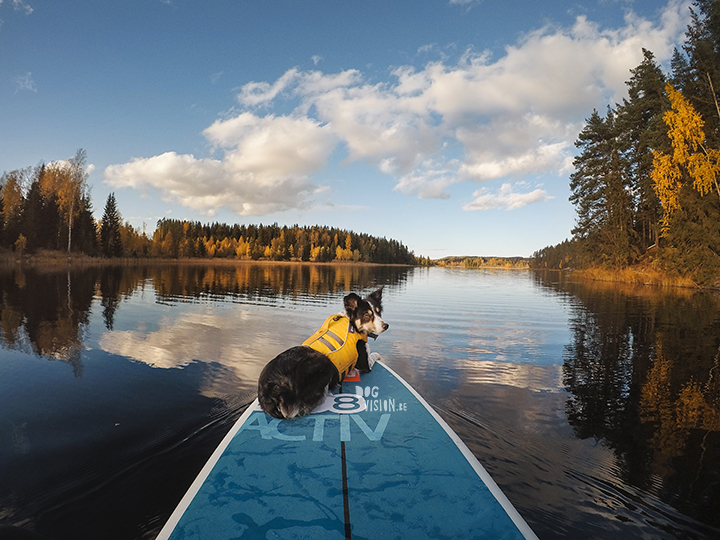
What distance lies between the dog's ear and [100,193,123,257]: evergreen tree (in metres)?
79.6

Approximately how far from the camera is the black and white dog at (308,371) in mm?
4500

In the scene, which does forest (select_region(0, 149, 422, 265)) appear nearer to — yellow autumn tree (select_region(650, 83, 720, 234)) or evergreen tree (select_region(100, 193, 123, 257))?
evergreen tree (select_region(100, 193, 123, 257))

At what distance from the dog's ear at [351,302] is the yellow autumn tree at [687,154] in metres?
32.3

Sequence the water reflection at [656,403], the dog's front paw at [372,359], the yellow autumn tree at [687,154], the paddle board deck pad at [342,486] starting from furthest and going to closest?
the yellow autumn tree at [687,154] < the dog's front paw at [372,359] < the water reflection at [656,403] < the paddle board deck pad at [342,486]

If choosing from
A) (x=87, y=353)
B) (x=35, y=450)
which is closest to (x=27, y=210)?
(x=87, y=353)

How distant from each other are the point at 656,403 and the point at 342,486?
634 cm

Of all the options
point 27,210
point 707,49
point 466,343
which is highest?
point 707,49

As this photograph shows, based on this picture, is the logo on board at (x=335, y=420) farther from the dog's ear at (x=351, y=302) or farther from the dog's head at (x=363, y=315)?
the dog's ear at (x=351, y=302)

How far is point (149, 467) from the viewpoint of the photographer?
13.3 ft

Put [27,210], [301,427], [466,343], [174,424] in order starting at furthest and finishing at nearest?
[27,210]
[466,343]
[174,424]
[301,427]

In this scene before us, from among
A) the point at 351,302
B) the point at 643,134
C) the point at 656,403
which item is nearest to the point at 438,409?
the point at 351,302

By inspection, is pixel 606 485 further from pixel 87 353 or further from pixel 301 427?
pixel 87 353

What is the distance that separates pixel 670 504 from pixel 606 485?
526 millimetres

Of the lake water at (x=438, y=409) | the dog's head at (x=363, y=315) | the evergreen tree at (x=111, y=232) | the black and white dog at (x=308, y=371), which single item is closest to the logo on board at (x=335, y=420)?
the black and white dog at (x=308, y=371)
